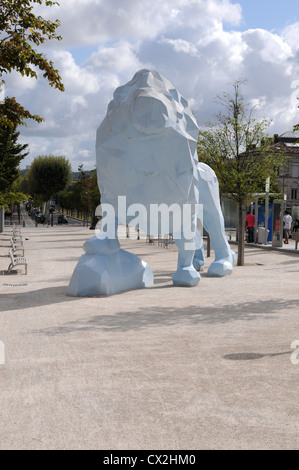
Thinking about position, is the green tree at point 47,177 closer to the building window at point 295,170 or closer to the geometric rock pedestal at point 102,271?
the building window at point 295,170

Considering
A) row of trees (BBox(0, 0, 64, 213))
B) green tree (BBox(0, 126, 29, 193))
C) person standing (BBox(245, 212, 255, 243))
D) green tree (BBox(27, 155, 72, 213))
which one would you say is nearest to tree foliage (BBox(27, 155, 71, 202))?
green tree (BBox(27, 155, 72, 213))

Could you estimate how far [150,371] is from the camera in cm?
532

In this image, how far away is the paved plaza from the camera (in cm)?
388

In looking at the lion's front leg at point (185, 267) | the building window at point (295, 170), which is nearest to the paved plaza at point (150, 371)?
the lion's front leg at point (185, 267)

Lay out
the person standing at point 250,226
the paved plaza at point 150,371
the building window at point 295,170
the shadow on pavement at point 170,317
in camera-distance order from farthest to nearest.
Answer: the building window at point 295,170, the person standing at point 250,226, the shadow on pavement at point 170,317, the paved plaza at point 150,371

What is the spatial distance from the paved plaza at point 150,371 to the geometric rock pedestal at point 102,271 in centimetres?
24

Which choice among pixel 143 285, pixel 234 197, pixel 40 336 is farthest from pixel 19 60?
pixel 234 197

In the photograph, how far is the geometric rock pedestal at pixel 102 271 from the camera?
9812 mm

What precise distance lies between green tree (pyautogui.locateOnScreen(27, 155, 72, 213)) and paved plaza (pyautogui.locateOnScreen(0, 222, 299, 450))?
54.8 meters

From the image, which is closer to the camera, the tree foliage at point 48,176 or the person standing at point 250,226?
the person standing at point 250,226

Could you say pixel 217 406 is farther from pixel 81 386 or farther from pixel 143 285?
pixel 143 285

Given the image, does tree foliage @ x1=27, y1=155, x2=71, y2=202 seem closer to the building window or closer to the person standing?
the building window

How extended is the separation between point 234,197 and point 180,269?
21.5 ft

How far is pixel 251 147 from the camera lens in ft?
54.1
